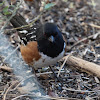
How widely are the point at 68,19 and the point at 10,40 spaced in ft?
4.09

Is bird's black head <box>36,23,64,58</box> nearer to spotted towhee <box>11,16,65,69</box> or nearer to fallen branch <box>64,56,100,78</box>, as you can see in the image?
spotted towhee <box>11,16,65,69</box>

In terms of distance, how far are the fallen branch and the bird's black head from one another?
0.46m

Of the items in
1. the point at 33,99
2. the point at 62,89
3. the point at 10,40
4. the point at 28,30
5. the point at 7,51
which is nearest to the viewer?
the point at 33,99

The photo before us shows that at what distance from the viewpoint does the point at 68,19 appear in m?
4.26

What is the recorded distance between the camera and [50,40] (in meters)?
2.52

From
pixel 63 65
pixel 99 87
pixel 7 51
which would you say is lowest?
pixel 99 87

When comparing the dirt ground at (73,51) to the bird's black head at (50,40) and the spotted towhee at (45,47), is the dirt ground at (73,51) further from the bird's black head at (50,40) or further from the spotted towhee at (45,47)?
the bird's black head at (50,40)

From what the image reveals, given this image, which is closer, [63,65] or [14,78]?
[14,78]

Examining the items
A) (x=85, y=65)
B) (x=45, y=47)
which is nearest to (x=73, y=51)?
(x=85, y=65)

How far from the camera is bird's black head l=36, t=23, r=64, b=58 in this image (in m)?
2.50

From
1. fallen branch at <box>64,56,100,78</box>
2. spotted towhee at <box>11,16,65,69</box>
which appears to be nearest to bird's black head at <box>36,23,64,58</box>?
spotted towhee at <box>11,16,65,69</box>

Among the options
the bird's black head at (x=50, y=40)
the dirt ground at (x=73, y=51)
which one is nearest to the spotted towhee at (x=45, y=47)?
the bird's black head at (x=50, y=40)

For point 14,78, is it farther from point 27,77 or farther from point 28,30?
point 28,30

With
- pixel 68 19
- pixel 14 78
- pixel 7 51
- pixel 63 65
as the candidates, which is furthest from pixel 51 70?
pixel 68 19
